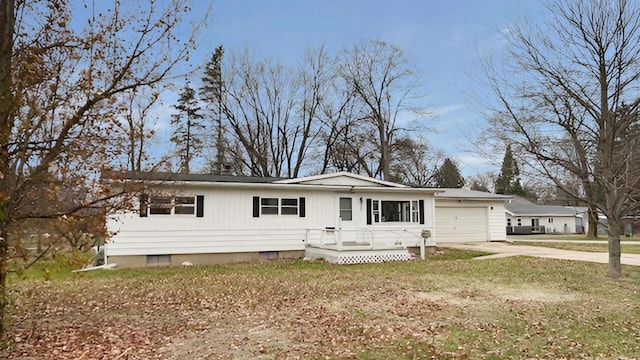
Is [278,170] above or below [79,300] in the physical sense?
above

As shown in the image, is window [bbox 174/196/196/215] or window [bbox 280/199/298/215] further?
window [bbox 280/199/298/215]

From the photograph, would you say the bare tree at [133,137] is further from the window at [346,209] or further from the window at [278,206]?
the window at [346,209]

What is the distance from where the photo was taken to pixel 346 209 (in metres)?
16.7

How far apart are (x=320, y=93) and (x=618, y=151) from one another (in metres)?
22.9

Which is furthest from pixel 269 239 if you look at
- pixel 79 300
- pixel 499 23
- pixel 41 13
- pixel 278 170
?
pixel 278 170

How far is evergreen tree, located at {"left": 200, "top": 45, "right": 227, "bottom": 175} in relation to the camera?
29.4 m

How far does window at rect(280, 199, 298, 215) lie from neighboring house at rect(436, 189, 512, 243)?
9422mm

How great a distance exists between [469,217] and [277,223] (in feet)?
39.7

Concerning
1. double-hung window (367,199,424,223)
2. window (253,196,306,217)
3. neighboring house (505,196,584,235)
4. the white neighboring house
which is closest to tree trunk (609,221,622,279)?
the white neighboring house

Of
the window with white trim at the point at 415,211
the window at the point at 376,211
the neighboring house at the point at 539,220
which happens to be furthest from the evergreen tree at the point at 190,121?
the neighboring house at the point at 539,220

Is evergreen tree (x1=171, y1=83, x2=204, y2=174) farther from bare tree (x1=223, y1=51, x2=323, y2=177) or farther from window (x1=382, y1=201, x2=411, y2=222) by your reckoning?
window (x1=382, y1=201, x2=411, y2=222)

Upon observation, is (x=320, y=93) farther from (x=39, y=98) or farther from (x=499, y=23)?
(x=39, y=98)

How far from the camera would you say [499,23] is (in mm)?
11188

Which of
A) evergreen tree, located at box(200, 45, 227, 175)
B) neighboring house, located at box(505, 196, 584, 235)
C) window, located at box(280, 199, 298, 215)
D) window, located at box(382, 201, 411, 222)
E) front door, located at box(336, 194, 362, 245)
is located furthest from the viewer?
neighboring house, located at box(505, 196, 584, 235)
